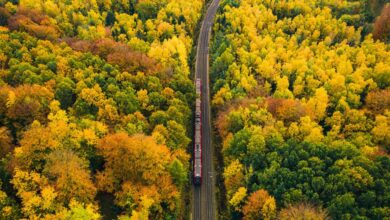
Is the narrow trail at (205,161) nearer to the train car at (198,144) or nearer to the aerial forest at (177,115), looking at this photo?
the aerial forest at (177,115)

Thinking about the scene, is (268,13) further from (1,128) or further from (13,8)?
(1,128)

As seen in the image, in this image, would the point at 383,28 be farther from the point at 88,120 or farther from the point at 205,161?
the point at 88,120

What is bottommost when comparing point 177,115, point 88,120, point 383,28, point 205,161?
point 205,161

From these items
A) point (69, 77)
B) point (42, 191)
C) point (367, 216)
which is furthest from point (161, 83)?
point (367, 216)

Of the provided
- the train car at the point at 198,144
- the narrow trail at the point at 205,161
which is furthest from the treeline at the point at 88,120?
the narrow trail at the point at 205,161

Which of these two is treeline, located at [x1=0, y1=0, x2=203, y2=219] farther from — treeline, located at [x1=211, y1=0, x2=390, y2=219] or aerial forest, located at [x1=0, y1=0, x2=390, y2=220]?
treeline, located at [x1=211, y1=0, x2=390, y2=219]

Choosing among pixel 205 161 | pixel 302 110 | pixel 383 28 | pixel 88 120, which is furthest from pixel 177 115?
pixel 383 28
